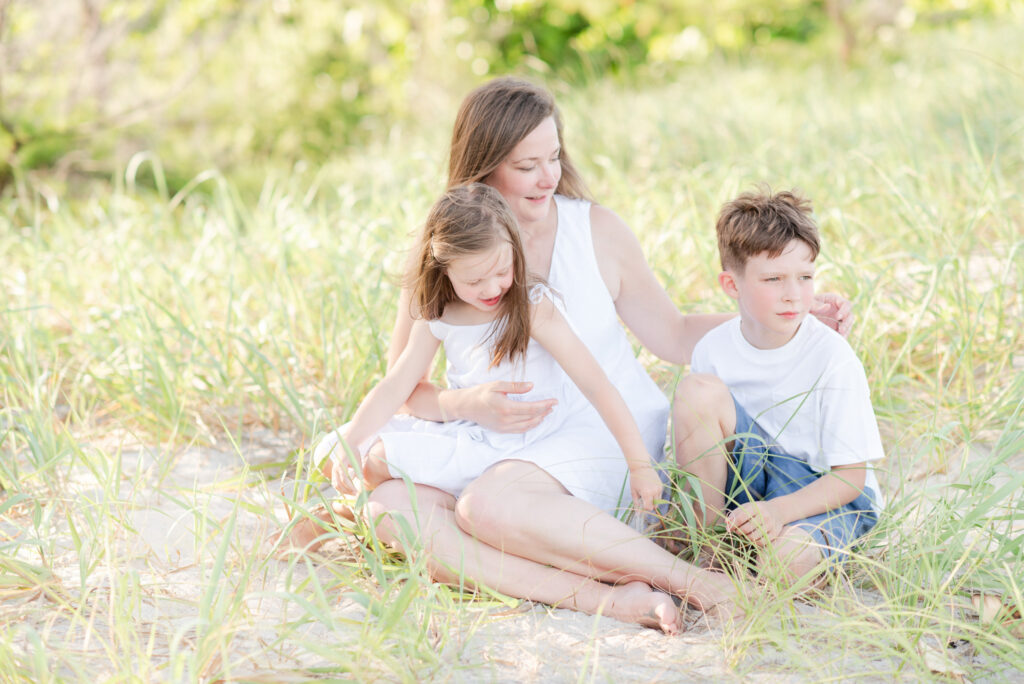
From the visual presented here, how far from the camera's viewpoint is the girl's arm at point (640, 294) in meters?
2.22

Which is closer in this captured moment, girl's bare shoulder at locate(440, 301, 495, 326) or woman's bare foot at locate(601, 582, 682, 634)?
woman's bare foot at locate(601, 582, 682, 634)

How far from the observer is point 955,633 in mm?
1457

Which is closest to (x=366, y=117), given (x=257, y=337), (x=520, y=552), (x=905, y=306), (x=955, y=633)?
(x=257, y=337)

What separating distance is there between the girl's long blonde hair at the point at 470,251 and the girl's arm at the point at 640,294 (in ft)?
1.22

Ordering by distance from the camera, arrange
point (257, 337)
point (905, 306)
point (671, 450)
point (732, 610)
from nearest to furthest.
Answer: point (732, 610), point (671, 450), point (905, 306), point (257, 337)

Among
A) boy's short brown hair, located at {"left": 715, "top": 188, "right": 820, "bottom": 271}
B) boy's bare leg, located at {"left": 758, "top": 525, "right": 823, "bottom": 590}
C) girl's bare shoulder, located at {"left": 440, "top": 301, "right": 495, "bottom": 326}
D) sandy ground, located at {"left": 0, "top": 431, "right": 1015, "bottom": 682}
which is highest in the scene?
boy's short brown hair, located at {"left": 715, "top": 188, "right": 820, "bottom": 271}

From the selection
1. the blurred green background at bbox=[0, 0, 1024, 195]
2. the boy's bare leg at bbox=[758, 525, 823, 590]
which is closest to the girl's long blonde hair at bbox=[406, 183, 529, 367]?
the boy's bare leg at bbox=[758, 525, 823, 590]

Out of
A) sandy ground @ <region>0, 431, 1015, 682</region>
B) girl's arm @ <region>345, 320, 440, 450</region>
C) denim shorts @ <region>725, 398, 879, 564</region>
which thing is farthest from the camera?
girl's arm @ <region>345, 320, 440, 450</region>

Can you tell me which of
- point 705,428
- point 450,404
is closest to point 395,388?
A: point 450,404

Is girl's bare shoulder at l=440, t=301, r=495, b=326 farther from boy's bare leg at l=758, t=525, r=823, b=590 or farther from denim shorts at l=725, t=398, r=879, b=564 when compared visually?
boy's bare leg at l=758, t=525, r=823, b=590

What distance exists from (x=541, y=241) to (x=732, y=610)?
961 millimetres

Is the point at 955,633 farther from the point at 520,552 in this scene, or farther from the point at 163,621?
the point at 163,621

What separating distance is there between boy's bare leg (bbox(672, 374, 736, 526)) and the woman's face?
0.55 metres

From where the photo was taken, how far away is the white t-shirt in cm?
178
